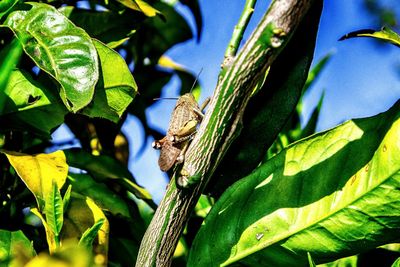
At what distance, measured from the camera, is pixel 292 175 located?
0.90m

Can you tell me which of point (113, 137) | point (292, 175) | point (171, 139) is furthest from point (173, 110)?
point (113, 137)

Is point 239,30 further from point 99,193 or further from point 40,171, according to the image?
point 99,193

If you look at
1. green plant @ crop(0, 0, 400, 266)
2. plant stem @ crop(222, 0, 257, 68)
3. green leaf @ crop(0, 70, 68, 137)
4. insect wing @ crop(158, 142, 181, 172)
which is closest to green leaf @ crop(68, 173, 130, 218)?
green plant @ crop(0, 0, 400, 266)

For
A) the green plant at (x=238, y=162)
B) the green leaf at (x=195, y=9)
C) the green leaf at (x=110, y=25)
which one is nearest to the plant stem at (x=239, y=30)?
the green plant at (x=238, y=162)

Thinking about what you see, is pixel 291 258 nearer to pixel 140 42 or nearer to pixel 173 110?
pixel 173 110

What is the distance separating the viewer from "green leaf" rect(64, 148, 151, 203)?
131cm

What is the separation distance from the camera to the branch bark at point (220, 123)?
0.66m

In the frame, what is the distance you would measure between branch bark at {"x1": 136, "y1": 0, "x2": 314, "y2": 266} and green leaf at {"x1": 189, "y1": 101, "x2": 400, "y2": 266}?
0.47 ft

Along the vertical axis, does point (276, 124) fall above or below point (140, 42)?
above

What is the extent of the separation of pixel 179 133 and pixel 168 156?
0.04 metres

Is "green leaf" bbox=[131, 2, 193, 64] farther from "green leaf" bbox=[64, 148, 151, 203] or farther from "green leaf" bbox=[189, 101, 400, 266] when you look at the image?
"green leaf" bbox=[189, 101, 400, 266]

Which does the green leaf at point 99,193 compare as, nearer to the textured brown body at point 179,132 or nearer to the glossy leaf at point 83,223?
the glossy leaf at point 83,223

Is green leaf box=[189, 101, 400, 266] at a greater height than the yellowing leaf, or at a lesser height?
greater

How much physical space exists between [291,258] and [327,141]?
→ 19 cm
